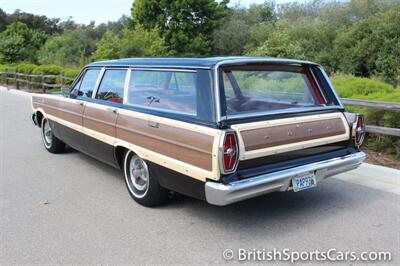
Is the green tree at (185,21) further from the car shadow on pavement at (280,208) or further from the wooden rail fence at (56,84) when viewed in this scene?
the car shadow on pavement at (280,208)

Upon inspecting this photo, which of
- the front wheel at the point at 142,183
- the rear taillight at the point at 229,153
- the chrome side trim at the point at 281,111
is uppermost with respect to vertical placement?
the chrome side trim at the point at 281,111

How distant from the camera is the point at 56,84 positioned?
18.5 m

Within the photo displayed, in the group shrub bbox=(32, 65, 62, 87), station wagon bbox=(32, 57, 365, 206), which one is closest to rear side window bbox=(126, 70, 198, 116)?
station wagon bbox=(32, 57, 365, 206)

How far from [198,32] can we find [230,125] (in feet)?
136

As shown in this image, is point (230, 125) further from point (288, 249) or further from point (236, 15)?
point (236, 15)

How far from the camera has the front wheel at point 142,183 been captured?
4668 mm

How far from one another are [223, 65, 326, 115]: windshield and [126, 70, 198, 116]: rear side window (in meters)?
0.47

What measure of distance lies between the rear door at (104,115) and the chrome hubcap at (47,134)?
1882 millimetres

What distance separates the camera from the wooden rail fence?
620 centimetres

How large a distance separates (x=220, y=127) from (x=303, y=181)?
1.09 metres

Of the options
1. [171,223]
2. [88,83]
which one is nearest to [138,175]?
[171,223]

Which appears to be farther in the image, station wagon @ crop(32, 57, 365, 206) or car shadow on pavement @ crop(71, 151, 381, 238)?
car shadow on pavement @ crop(71, 151, 381, 238)

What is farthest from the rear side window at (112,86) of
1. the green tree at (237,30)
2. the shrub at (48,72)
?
the green tree at (237,30)

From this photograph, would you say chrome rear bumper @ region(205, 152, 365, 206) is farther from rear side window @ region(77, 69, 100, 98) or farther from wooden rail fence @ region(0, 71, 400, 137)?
rear side window @ region(77, 69, 100, 98)
